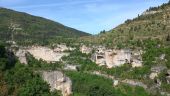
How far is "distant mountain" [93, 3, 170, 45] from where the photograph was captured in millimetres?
106062

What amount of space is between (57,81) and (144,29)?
53761 millimetres

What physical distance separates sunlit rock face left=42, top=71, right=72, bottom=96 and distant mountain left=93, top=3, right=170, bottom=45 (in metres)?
38.9

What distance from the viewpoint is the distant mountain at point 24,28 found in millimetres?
139700

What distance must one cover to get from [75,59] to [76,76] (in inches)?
595

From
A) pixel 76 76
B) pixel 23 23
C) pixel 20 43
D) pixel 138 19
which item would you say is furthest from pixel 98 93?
pixel 23 23

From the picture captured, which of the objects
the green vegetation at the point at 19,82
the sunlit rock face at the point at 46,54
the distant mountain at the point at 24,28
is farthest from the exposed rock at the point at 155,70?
the distant mountain at the point at 24,28

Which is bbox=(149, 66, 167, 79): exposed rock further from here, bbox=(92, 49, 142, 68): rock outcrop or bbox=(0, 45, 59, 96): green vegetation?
bbox=(0, 45, 59, 96): green vegetation

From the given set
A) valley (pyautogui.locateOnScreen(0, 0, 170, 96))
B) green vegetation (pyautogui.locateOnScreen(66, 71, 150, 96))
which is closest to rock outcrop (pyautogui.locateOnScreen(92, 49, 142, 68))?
valley (pyautogui.locateOnScreen(0, 0, 170, 96))

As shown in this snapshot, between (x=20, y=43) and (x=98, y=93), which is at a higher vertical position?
(x=20, y=43)

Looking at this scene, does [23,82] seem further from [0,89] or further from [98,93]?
[98,93]

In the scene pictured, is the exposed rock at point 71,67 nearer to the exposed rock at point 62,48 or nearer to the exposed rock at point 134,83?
the exposed rock at point 62,48

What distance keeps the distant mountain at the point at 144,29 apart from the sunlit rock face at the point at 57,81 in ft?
128

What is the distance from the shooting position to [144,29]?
4407 inches

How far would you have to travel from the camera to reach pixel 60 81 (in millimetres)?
61250
